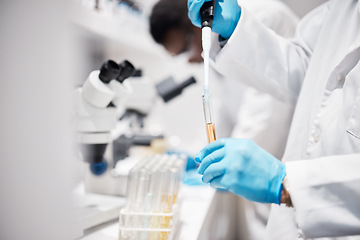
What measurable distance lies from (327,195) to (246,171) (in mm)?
155

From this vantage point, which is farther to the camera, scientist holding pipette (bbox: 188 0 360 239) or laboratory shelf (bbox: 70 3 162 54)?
laboratory shelf (bbox: 70 3 162 54)

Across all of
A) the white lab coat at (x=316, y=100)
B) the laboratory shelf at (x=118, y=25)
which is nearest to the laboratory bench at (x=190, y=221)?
the white lab coat at (x=316, y=100)

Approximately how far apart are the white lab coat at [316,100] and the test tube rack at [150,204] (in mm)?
291

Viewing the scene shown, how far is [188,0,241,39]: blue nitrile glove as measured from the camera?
25.7 inches

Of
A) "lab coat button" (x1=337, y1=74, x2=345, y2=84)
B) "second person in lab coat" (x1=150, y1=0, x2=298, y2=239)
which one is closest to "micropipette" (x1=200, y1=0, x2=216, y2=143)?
"lab coat button" (x1=337, y1=74, x2=345, y2=84)

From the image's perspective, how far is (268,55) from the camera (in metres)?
0.79

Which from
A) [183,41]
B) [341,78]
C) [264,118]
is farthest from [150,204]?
[183,41]

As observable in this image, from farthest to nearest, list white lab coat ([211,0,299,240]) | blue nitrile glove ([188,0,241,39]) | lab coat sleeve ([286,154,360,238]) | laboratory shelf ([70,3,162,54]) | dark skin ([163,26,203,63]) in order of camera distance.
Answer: dark skin ([163,26,203,63]) → white lab coat ([211,0,299,240]) → laboratory shelf ([70,3,162,54]) → blue nitrile glove ([188,0,241,39]) → lab coat sleeve ([286,154,360,238])

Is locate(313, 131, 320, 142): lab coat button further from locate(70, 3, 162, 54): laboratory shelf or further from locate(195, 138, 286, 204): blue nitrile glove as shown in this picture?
locate(70, 3, 162, 54): laboratory shelf

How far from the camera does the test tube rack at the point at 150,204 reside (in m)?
0.55

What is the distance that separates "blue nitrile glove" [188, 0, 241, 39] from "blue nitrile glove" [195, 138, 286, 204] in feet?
1.21

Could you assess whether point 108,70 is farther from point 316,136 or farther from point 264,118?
point 264,118

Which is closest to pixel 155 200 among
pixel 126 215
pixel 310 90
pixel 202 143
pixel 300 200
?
pixel 126 215

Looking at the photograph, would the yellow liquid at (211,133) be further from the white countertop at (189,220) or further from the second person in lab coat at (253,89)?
the second person in lab coat at (253,89)
